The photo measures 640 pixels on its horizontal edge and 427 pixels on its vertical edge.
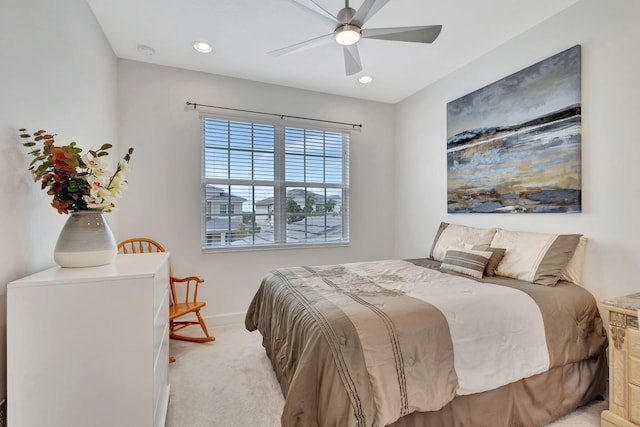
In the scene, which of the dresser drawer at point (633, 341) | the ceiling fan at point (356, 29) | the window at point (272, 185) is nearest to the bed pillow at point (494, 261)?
the dresser drawer at point (633, 341)

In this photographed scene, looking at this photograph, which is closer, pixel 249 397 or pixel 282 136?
pixel 249 397

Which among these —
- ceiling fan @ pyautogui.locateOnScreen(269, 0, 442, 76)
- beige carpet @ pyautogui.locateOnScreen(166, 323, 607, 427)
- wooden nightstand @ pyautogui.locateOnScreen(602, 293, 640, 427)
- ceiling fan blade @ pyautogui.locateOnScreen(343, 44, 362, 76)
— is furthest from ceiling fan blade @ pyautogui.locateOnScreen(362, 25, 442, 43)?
beige carpet @ pyautogui.locateOnScreen(166, 323, 607, 427)

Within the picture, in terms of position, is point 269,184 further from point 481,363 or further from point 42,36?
point 481,363

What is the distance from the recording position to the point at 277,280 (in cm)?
222

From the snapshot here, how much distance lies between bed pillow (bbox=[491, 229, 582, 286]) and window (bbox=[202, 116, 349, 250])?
199cm

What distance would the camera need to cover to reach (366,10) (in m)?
1.64

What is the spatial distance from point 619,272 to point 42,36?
374cm

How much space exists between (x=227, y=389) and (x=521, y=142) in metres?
3.13

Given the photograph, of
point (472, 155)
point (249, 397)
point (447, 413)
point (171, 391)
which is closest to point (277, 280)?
point (249, 397)

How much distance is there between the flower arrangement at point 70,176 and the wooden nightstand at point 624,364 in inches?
109

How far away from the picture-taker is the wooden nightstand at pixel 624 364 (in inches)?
58.2

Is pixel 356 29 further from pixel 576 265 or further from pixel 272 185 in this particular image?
pixel 576 265

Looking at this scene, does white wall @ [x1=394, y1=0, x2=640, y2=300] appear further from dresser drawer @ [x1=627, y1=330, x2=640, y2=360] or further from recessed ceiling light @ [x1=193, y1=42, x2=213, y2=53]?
recessed ceiling light @ [x1=193, y1=42, x2=213, y2=53]

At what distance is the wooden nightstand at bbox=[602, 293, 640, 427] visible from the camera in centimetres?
148
